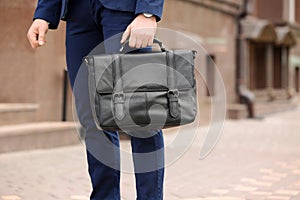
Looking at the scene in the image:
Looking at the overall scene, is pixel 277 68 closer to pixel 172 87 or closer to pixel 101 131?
pixel 101 131

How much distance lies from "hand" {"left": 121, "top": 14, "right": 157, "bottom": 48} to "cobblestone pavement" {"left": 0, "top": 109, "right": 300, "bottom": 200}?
1.48 meters

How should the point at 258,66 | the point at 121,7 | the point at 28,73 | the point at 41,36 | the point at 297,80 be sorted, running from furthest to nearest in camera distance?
the point at 297,80 → the point at 258,66 → the point at 28,73 → the point at 41,36 → the point at 121,7

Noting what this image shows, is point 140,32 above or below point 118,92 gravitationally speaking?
above

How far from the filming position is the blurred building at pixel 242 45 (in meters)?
9.75

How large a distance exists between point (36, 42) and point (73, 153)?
3.22 meters

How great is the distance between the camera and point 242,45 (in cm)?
1183

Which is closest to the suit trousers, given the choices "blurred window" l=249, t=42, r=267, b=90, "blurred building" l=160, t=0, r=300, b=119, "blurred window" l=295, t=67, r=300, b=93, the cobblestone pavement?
the cobblestone pavement

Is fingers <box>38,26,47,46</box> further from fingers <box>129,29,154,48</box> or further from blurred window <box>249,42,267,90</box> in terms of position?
blurred window <box>249,42,267,90</box>

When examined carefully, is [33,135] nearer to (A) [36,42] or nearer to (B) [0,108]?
(B) [0,108]

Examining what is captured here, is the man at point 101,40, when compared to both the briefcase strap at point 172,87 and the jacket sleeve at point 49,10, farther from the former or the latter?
the briefcase strap at point 172,87

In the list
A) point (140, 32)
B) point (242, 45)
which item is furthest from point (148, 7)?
point (242, 45)

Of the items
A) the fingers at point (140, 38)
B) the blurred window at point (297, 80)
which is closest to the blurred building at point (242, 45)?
the blurred window at point (297, 80)

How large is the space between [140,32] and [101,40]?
1.17 feet

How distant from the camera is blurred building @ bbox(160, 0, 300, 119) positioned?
975 cm
